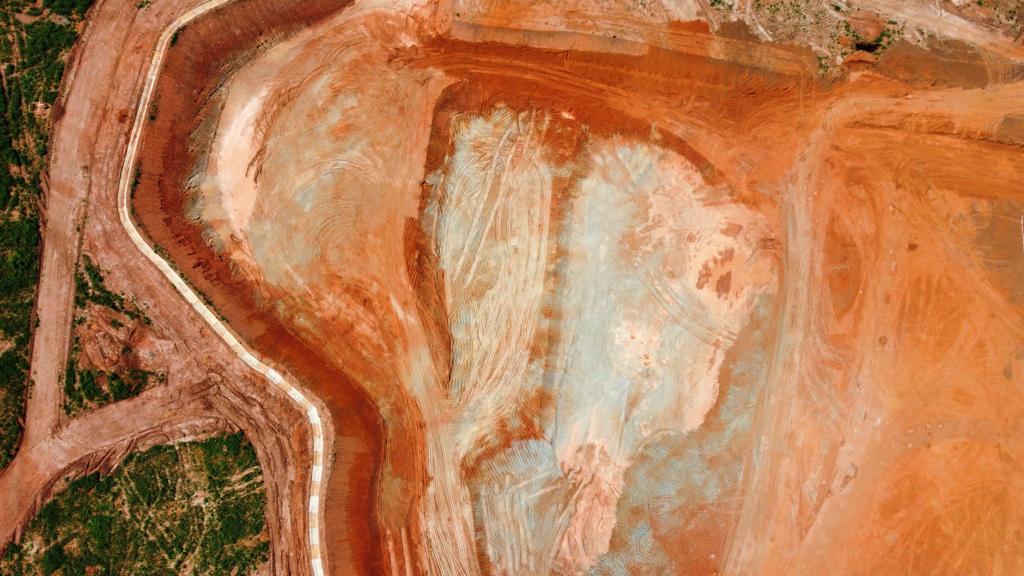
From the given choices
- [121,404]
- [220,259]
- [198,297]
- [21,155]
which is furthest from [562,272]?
[21,155]

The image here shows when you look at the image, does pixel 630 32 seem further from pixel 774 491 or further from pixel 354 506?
pixel 354 506

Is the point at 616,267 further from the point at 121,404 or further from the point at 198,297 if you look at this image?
the point at 121,404

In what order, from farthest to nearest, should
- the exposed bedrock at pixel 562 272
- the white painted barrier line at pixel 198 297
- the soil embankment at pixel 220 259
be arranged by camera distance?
1. the exposed bedrock at pixel 562 272
2. the soil embankment at pixel 220 259
3. the white painted barrier line at pixel 198 297

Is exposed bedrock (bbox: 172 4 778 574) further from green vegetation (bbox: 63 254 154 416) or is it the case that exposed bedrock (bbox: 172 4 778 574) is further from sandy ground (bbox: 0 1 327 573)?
green vegetation (bbox: 63 254 154 416)

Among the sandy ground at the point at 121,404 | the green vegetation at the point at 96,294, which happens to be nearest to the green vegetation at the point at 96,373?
the green vegetation at the point at 96,294

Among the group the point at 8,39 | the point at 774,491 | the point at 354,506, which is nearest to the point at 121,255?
the point at 8,39

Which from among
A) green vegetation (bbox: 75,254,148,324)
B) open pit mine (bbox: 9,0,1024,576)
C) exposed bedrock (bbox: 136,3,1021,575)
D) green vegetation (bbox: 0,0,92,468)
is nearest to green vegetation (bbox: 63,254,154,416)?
green vegetation (bbox: 75,254,148,324)

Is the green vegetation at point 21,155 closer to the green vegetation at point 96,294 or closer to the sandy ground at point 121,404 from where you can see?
the sandy ground at point 121,404
